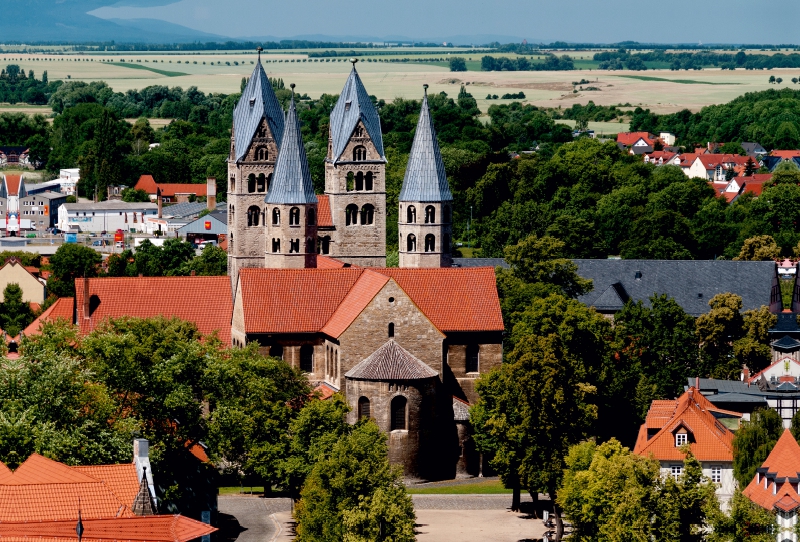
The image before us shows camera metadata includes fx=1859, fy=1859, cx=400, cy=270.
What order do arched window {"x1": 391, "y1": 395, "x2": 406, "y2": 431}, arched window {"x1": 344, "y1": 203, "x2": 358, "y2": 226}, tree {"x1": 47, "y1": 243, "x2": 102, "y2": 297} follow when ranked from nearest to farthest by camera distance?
1. arched window {"x1": 391, "y1": 395, "x2": 406, "y2": 431}
2. arched window {"x1": 344, "y1": 203, "x2": 358, "y2": 226}
3. tree {"x1": 47, "y1": 243, "x2": 102, "y2": 297}

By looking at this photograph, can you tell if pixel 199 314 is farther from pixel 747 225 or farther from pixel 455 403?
pixel 747 225

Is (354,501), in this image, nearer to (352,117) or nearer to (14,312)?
(352,117)

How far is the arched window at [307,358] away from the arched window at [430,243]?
1525 centimetres

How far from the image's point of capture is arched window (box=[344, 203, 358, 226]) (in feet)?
369

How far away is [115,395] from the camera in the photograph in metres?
75.6

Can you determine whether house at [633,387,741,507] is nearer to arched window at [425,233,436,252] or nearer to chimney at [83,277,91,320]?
arched window at [425,233,436,252]

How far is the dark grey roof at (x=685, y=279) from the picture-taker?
125 metres

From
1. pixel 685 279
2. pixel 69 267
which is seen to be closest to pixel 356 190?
pixel 685 279

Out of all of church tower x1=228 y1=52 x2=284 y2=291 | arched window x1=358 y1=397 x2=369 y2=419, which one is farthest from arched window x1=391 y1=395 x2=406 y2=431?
church tower x1=228 y1=52 x2=284 y2=291

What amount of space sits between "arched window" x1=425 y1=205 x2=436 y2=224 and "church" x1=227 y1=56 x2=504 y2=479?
0.43 feet

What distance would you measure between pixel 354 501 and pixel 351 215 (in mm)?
43325

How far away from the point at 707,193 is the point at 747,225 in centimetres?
1987

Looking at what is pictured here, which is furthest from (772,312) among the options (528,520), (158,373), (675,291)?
(158,373)

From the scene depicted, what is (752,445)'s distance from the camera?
80.9m
